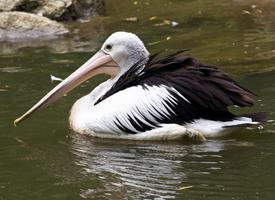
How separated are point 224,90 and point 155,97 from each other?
1.87 feet

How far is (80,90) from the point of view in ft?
26.6

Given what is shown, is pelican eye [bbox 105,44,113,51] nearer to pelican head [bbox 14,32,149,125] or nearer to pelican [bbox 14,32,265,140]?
pelican head [bbox 14,32,149,125]

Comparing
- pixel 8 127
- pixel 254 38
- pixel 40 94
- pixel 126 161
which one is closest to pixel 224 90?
pixel 126 161

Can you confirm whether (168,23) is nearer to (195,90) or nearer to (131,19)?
(131,19)

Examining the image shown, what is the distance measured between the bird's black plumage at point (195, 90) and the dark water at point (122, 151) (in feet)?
0.76

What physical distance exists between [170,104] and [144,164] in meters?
0.80

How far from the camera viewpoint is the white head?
675 centimetres

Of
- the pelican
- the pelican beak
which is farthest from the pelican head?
the pelican

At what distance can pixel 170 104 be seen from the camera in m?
6.12

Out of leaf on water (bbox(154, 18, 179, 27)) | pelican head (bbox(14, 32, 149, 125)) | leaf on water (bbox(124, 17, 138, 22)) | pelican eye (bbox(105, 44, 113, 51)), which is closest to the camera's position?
pelican head (bbox(14, 32, 149, 125))

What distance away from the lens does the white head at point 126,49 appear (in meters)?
6.75

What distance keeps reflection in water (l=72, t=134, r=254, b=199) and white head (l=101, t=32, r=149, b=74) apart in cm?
85

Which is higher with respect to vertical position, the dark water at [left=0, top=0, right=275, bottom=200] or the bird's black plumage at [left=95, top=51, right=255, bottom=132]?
the bird's black plumage at [left=95, top=51, right=255, bottom=132]

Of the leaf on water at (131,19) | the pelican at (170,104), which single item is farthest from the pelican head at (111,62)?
the leaf on water at (131,19)
